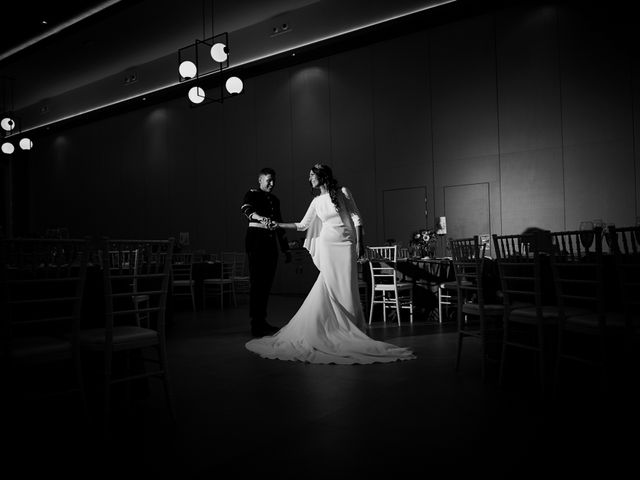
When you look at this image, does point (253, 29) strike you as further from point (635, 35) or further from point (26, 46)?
point (635, 35)

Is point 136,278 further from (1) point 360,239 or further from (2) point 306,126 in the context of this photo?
(2) point 306,126

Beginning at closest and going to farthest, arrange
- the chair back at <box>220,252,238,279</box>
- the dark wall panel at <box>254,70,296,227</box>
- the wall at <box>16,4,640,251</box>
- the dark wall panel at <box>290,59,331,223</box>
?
the wall at <box>16,4,640,251</box>
the chair back at <box>220,252,238,279</box>
the dark wall panel at <box>290,59,331,223</box>
the dark wall panel at <box>254,70,296,227</box>

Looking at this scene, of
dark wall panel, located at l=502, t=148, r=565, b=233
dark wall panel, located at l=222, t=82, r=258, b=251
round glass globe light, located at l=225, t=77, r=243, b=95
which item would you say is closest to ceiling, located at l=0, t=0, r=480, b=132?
dark wall panel, located at l=222, t=82, r=258, b=251

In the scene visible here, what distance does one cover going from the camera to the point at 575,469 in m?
1.85

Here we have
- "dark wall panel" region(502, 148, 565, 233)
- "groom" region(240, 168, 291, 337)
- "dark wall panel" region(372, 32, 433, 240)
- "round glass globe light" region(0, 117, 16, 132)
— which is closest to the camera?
"groom" region(240, 168, 291, 337)

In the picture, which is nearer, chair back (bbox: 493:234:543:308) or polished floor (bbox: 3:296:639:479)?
polished floor (bbox: 3:296:639:479)

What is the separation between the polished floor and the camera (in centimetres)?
194

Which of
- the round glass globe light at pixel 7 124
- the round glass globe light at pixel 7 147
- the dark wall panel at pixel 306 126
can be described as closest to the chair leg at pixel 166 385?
the dark wall panel at pixel 306 126

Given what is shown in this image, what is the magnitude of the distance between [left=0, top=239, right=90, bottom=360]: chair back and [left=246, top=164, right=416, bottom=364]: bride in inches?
73.4

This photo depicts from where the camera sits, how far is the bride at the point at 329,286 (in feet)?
13.9

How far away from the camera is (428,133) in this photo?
30.1 feet

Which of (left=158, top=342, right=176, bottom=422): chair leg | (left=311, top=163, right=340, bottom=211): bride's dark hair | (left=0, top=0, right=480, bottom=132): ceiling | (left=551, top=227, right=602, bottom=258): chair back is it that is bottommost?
(left=158, top=342, right=176, bottom=422): chair leg

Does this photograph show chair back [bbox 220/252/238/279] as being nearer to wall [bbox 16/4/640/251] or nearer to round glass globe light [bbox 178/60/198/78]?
wall [bbox 16/4/640/251]

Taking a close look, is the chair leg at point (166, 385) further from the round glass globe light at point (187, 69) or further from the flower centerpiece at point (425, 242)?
the round glass globe light at point (187, 69)
